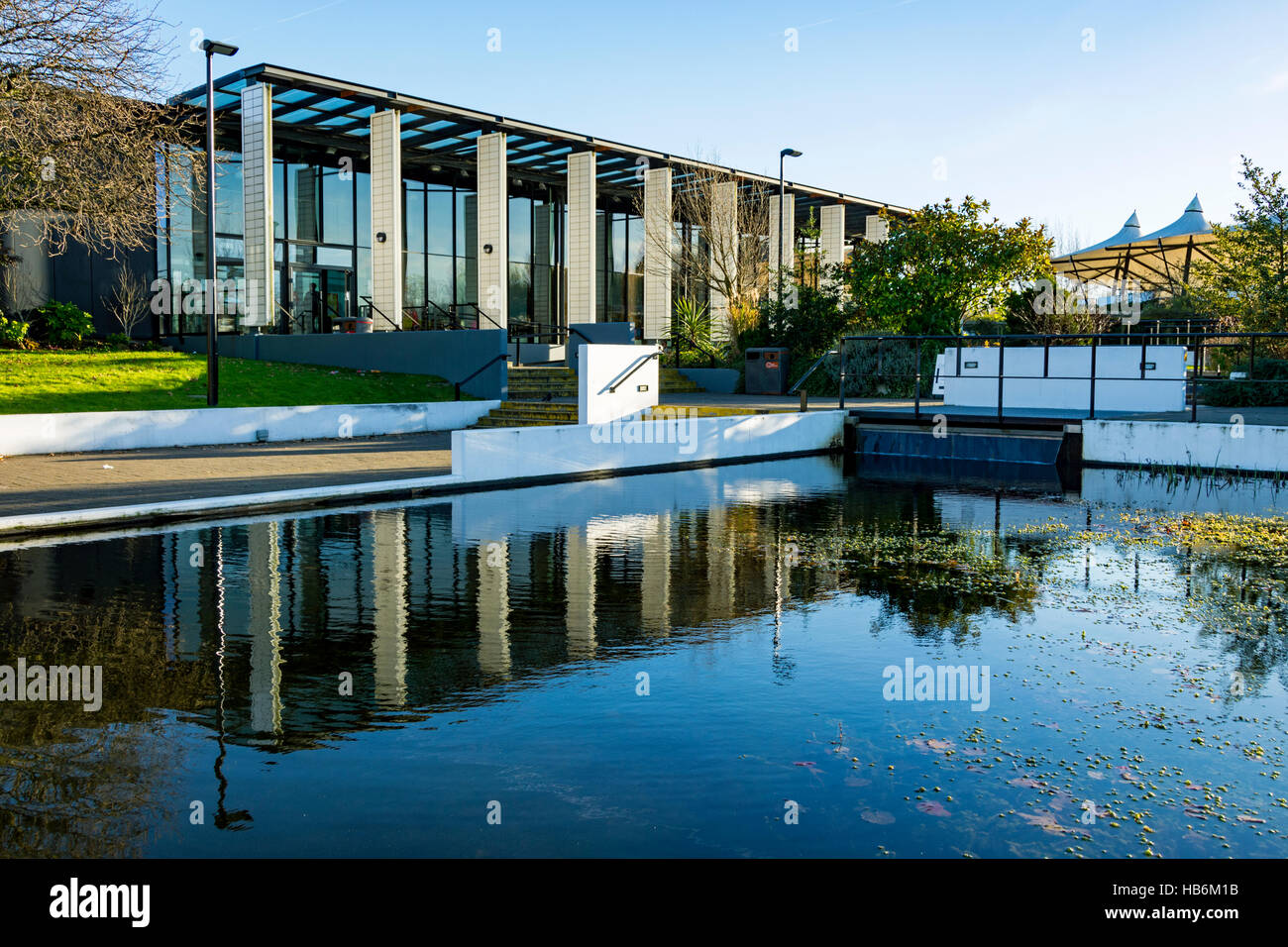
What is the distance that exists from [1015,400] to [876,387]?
5.94 m

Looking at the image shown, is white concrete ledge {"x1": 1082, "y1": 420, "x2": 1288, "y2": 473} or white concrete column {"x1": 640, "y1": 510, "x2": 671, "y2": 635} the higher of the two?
white concrete ledge {"x1": 1082, "y1": 420, "x2": 1288, "y2": 473}

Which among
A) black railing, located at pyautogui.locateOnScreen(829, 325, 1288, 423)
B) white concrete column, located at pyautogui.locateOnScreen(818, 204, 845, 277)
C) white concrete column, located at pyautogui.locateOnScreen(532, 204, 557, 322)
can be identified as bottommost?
black railing, located at pyautogui.locateOnScreen(829, 325, 1288, 423)

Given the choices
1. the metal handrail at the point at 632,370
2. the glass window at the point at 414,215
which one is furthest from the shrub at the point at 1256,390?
the glass window at the point at 414,215

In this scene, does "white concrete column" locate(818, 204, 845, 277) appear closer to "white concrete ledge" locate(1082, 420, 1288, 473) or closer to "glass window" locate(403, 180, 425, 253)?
"glass window" locate(403, 180, 425, 253)

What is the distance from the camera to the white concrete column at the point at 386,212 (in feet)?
99.2

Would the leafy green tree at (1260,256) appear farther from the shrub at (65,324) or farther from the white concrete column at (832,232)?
the shrub at (65,324)

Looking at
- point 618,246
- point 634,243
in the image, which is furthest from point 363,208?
point 634,243

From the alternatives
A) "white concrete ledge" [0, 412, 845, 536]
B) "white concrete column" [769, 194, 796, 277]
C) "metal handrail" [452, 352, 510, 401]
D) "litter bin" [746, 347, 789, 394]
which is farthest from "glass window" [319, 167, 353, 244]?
"white concrete ledge" [0, 412, 845, 536]

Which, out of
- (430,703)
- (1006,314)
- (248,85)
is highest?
(248,85)

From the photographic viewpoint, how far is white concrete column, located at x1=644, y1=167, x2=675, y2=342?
38.9 meters

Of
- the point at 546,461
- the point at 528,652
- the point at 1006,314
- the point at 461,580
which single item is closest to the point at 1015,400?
the point at 1006,314

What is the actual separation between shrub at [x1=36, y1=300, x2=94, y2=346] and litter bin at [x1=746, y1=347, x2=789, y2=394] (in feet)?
59.9

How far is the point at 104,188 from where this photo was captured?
20.2 metres

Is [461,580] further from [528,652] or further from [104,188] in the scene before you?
[104,188]
